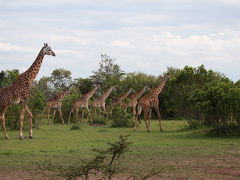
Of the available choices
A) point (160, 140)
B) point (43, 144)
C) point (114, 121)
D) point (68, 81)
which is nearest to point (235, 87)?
point (160, 140)

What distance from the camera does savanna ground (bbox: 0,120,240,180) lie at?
9438 mm

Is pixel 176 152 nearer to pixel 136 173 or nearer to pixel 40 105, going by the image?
pixel 136 173

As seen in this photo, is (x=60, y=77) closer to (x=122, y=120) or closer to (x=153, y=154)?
(x=122, y=120)

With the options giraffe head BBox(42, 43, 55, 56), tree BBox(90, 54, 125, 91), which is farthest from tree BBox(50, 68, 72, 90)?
giraffe head BBox(42, 43, 55, 56)

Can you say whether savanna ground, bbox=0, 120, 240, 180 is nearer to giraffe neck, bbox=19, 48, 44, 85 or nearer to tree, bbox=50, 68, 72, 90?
giraffe neck, bbox=19, 48, 44, 85

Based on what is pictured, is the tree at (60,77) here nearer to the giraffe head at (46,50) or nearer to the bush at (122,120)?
the bush at (122,120)

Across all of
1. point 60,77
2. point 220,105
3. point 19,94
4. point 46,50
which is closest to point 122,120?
point 46,50

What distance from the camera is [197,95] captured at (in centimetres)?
1625

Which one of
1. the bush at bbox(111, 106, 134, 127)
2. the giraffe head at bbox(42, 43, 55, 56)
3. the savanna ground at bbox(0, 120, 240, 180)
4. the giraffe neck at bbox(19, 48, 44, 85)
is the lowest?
the savanna ground at bbox(0, 120, 240, 180)

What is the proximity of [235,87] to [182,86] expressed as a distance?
3.40 metres

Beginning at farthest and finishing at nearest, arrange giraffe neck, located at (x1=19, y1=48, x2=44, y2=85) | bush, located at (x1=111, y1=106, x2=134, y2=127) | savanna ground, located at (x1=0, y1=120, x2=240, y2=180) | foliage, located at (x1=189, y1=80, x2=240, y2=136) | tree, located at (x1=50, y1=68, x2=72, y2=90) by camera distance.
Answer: tree, located at (x1=50, y1=68, x2=72, y2=90)
bush, located at (x1=111, y1=106, x2=134, y2=127)
giraffe neck, located at (x1=19, y1=48, x2=44, y2=85)
foliage, located at (x1=189, y1=80, x2=240, y2=136)
savanna ground, located at (x1=0, y1=120, x2=240, y2=180)

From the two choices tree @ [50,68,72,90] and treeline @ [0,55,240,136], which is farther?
tree @ [50,68,72,90]

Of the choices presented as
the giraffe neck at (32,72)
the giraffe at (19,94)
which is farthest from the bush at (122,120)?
the giraffe at (19,94)

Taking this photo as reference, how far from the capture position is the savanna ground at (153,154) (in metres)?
9.44
